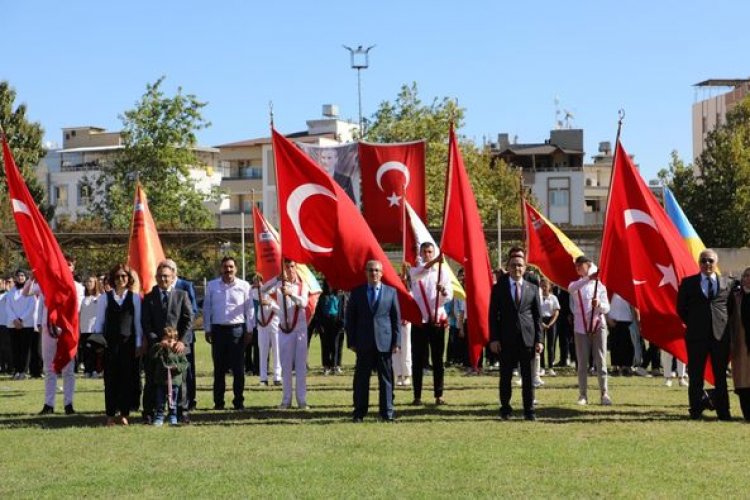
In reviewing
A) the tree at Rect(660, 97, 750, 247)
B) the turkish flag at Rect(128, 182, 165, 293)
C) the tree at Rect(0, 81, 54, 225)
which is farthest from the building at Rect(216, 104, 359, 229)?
the turkish flag at Rect(128, 182, 165, 293)

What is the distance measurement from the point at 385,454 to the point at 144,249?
8219mm

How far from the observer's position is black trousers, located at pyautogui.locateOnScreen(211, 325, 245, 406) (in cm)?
1881

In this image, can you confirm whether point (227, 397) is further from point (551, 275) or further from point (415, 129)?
point (415, 129)

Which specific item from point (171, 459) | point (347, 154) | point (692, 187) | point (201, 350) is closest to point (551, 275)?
point (347, 154)

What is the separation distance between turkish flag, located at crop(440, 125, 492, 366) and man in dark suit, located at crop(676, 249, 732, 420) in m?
2.71

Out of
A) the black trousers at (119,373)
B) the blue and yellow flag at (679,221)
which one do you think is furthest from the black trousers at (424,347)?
the blue and yellow flag at (679,221)

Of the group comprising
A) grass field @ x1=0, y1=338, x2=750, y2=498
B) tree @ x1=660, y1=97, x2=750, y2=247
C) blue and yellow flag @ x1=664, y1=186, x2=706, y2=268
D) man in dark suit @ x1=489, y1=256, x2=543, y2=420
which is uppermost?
tree @ x1=660, y1=97, x2=750, y2=247

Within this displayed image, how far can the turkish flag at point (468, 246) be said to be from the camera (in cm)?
1798

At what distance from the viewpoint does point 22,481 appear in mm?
12039

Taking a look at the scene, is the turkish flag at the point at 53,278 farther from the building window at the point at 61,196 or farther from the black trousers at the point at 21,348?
the building window at the point at 61,196

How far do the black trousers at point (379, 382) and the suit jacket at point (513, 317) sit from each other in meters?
1.45

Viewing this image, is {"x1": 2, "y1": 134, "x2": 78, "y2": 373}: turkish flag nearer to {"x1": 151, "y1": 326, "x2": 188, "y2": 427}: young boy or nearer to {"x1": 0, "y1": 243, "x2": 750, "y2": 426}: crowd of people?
{"x1": 0, "y1": 243, "x2": 750, "y2": 426}: crowd of people

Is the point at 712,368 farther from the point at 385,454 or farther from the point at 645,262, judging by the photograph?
the point at 385,454

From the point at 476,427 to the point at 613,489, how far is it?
4592mm
